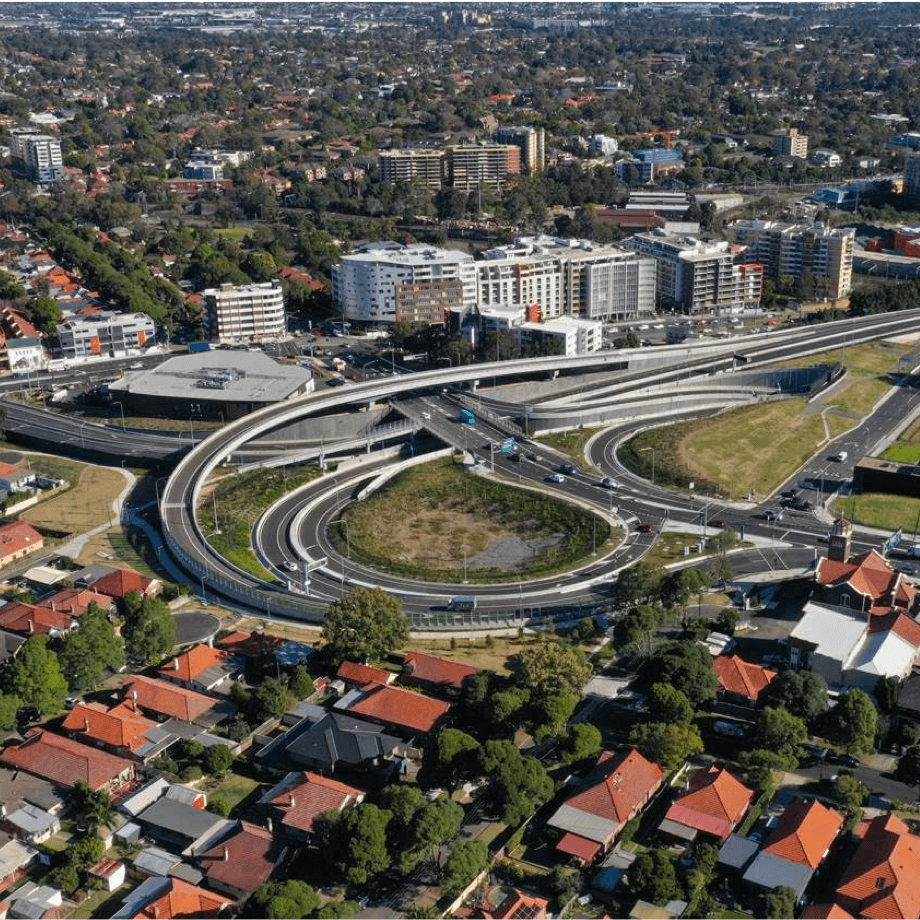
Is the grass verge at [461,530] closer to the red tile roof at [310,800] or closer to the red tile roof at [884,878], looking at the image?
the red tile roof at [310,800]

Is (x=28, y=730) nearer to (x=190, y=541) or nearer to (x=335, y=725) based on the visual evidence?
(x=335, y=725)

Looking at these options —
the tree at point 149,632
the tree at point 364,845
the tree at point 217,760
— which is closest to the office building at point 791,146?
the tree at point 149,632

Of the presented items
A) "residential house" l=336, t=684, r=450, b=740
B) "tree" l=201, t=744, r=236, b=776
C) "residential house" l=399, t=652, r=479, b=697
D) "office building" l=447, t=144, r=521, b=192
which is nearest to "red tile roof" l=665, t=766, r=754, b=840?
"residential house" l=336, t=684, r=450, b=740

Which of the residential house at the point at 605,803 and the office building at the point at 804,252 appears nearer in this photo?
the residential house at the point at 605,803

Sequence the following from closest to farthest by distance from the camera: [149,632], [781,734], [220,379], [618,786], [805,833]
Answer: [805,833] < [618,786] < [781,734] < [149,632] < [220,379]

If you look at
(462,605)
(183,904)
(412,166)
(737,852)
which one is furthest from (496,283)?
(183,904)

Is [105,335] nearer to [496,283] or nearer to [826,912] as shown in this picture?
[496,283]

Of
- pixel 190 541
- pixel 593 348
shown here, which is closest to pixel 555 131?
pixel 593 348
